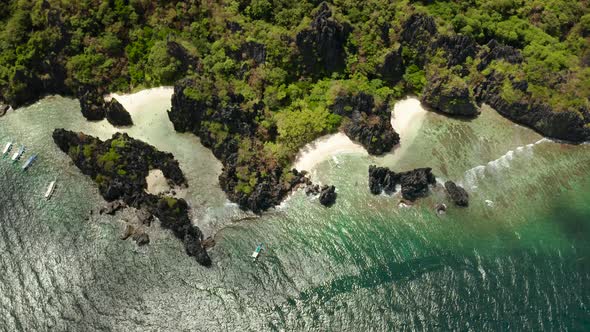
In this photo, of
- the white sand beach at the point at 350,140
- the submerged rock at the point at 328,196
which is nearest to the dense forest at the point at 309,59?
the white sand beach at the point at 350,140

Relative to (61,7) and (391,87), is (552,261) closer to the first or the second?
(391,87)

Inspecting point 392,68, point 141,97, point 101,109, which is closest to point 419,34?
point 392,68

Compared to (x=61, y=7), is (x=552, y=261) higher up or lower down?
lower down

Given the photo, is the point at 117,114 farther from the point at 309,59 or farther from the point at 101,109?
the point at 309,59

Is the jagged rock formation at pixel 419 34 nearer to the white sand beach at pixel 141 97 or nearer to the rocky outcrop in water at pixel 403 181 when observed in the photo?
the rocky outcrop in water at pixel 403 181

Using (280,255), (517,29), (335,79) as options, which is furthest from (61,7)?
(517,29)

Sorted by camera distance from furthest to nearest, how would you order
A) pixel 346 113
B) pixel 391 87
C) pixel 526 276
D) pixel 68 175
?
1. pixel 391 87
2. pixel 346 113
3. pixel 68 175
4. pixel 526 276
